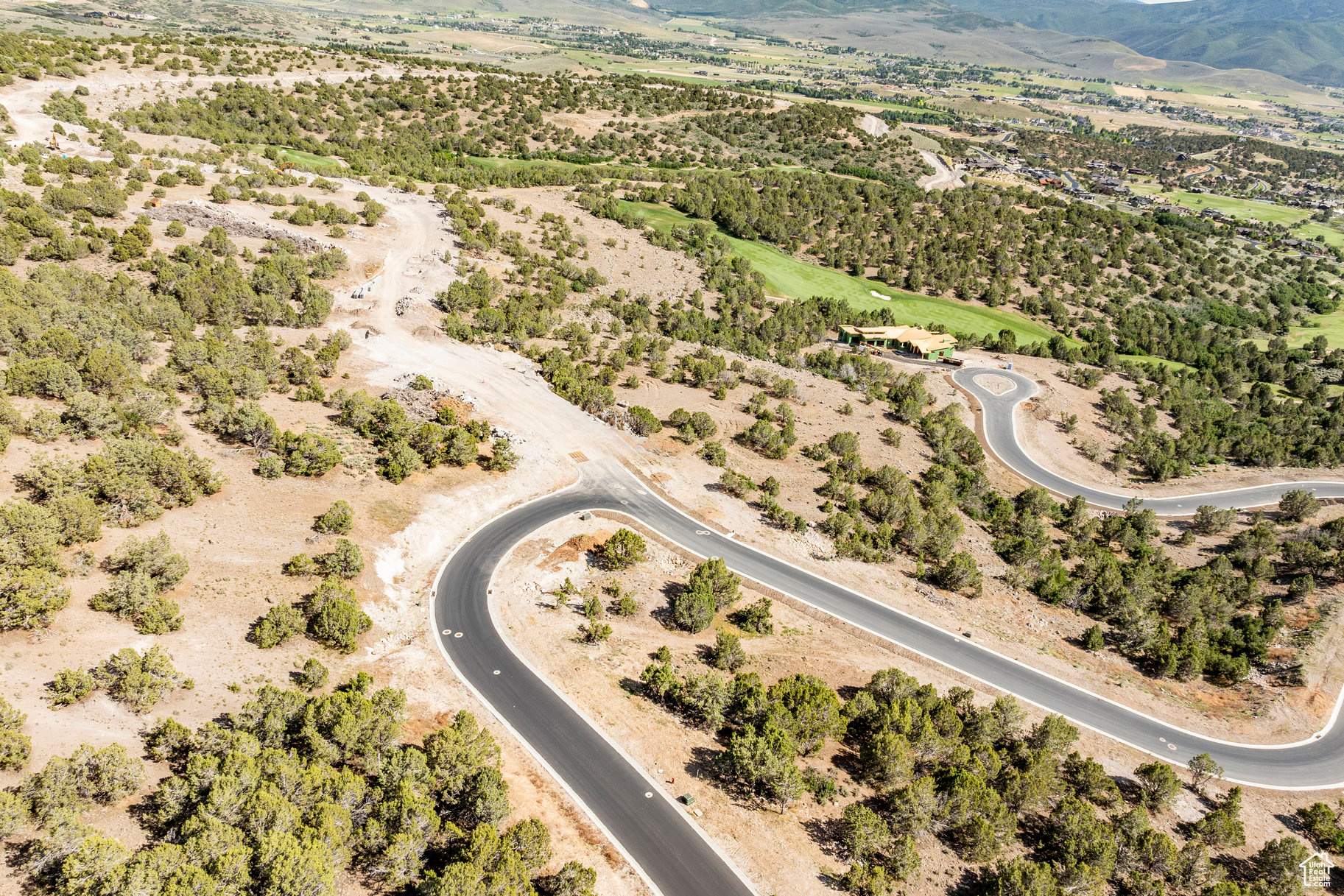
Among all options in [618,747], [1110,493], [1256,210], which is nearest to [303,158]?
[618,747]

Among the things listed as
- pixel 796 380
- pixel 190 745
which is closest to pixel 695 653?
pixel 190 745

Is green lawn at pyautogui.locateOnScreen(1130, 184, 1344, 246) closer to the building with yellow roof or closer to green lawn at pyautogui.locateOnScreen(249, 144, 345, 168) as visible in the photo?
the building with yellow roof

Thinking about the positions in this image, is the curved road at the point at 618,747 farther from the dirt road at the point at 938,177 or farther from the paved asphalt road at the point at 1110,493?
the dirt road at the point at 938,177

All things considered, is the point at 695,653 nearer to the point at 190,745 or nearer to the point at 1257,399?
the point at 190,745

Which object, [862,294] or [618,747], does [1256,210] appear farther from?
[618,747]

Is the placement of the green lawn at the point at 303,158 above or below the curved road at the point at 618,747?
above

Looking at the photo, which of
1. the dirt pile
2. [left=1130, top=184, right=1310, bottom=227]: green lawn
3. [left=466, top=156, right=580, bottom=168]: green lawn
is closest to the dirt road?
[left=1130, top=184, right=1310, bottom=227]: green lawn

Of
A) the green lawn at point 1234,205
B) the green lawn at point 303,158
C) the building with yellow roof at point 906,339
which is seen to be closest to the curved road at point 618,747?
the building with yellow roof at point 906,339
